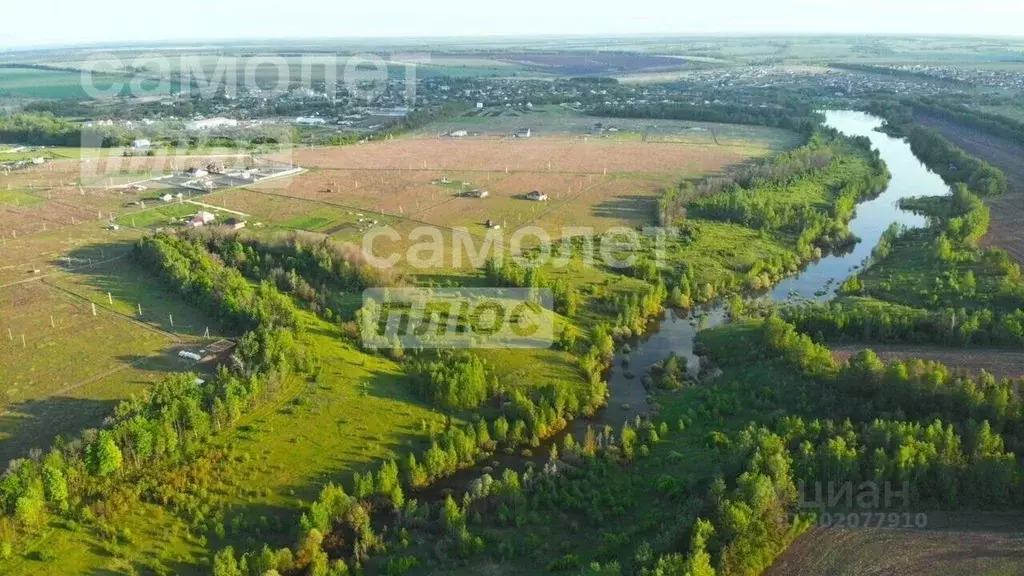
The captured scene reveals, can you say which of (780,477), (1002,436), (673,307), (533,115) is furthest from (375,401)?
(533,115)

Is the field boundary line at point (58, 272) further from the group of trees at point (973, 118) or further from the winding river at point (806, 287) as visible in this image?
the group of trees at point (973, 118)

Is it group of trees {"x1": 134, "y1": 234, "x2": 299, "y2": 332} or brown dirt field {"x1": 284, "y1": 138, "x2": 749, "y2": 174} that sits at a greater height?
brown dirt field {"x1": 284, "y1": 138, "x2": 749, "y2": 174}

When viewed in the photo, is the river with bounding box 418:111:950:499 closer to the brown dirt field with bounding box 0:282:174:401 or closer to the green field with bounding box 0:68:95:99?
the brown dirt field with bounding box 0:282:174:401

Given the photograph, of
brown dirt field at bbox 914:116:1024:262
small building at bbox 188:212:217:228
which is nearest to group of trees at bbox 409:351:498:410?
small building at bbox 188:212:217:228

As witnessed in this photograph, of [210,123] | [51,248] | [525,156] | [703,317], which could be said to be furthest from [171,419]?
[210,123]

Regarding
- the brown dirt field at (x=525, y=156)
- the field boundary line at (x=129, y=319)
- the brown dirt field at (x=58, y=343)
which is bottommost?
the brown dirt field at (x=58, y=343)

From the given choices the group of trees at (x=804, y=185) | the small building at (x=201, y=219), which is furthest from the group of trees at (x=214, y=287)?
the group of trees at (x=804, y=185)

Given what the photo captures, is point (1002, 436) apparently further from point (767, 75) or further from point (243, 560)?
point (767, 75)
